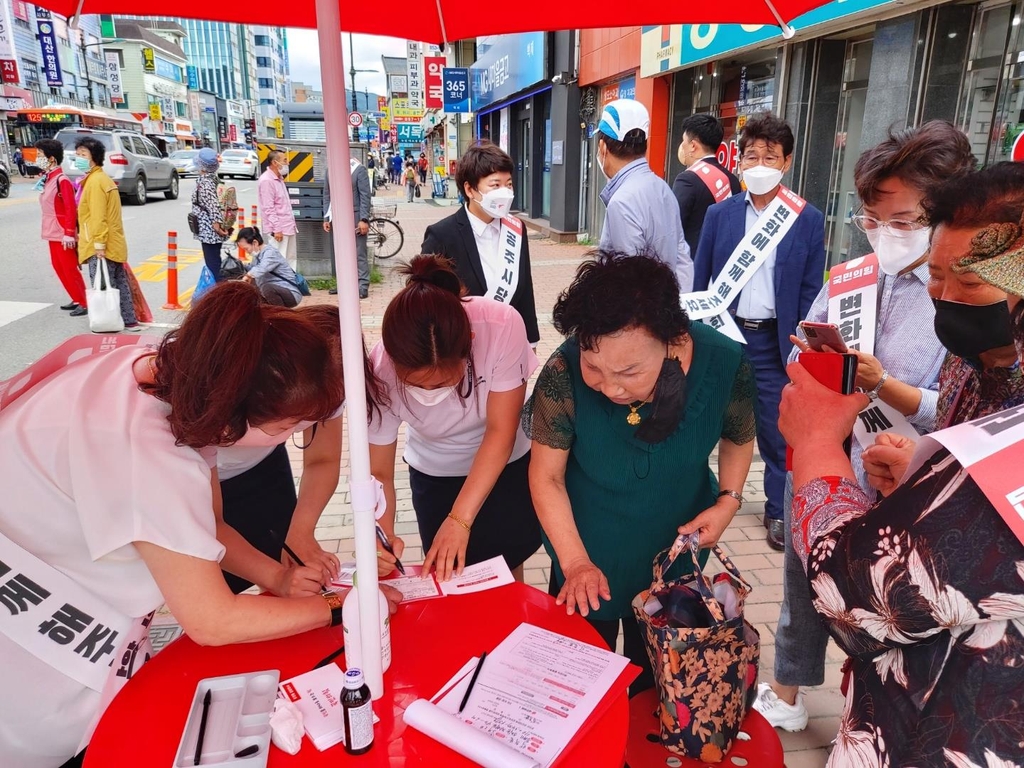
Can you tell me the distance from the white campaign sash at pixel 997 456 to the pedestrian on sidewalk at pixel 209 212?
792 cm

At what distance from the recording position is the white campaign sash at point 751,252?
124 inches

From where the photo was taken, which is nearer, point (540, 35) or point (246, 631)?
point (246, 631)

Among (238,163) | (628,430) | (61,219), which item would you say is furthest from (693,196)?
(238,163)

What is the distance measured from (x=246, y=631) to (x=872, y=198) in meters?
2.05

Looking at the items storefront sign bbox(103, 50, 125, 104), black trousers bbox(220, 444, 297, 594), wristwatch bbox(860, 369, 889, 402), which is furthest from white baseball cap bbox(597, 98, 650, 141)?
storefront sign bbox(103, 50, 125, 104)

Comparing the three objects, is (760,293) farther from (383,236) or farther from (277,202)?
(383,236)

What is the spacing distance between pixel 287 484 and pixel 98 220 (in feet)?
18.6

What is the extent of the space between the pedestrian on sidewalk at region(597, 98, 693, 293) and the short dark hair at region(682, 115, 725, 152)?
680mm

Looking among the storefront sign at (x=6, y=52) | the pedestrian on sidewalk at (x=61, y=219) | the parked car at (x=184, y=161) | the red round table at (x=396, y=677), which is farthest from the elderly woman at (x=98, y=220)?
the storefront sign at (x=6, y=52)

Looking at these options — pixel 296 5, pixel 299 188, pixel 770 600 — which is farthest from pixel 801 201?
pixel 299 188

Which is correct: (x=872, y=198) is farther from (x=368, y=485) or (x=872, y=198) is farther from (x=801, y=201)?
(x=368, y=485)

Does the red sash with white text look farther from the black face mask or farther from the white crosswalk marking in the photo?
the white crosswalk marking

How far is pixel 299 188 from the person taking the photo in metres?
8.95

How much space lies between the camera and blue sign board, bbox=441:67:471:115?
1894 centimetres
